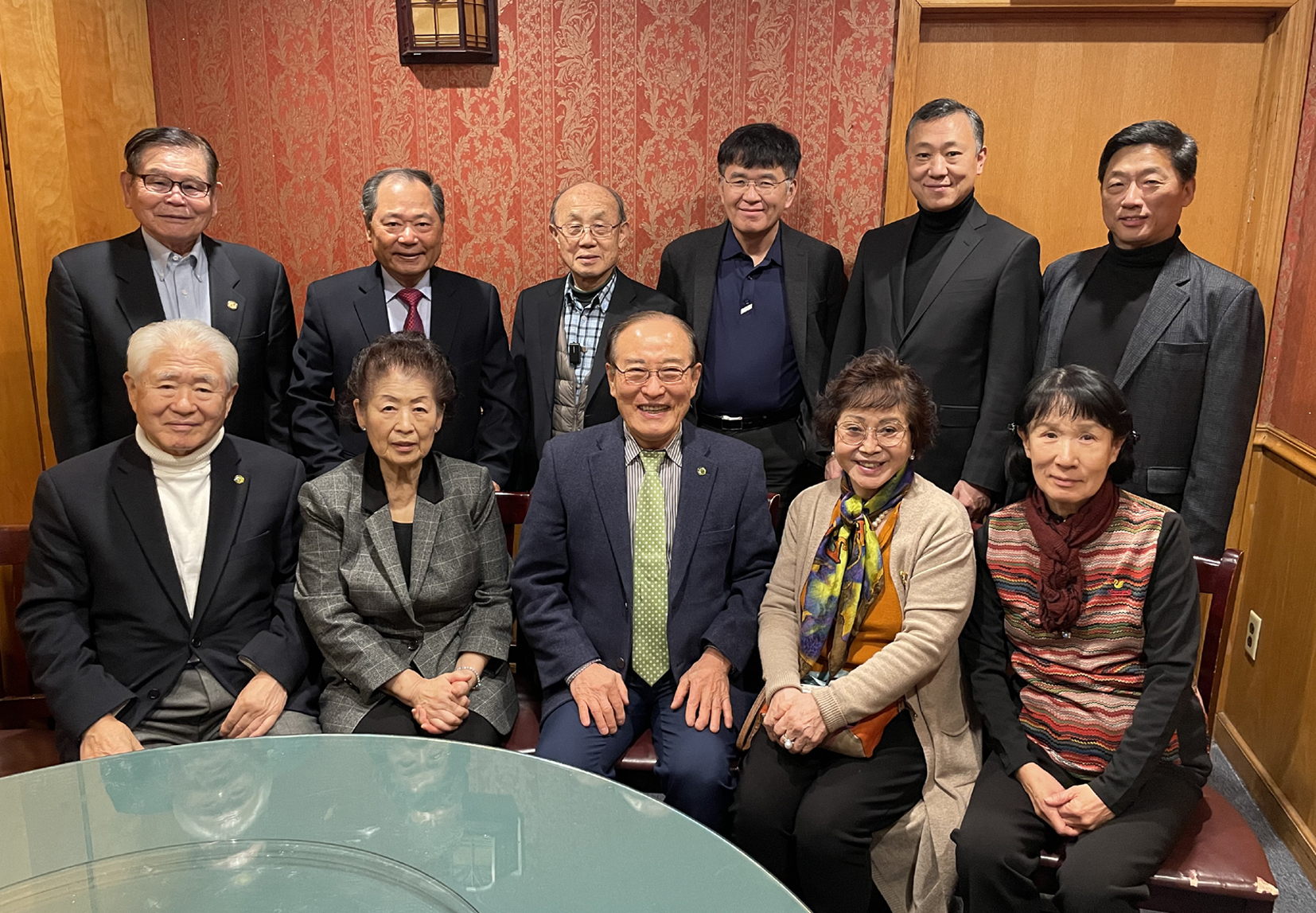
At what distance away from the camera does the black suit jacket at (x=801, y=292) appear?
2.84 metres

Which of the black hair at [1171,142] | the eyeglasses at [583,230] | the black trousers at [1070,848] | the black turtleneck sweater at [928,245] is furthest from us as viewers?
the eyeglasses at [583,230]

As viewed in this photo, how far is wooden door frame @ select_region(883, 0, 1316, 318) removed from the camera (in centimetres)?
295

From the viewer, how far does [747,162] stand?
9.14ft

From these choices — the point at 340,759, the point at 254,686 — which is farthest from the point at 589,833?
the point at 254,686

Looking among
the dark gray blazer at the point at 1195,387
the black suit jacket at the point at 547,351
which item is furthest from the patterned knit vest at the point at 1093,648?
the black suit jacket at the point at 547,351

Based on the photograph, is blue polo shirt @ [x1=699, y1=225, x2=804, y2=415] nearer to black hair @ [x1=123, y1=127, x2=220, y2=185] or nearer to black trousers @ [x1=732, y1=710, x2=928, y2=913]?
black trousers @ [x1=732, y1=710, x2=928, y2=913]

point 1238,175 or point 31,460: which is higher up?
point 1238,175

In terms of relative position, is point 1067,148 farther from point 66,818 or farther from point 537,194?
point 66,818

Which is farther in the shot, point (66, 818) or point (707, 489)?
point (707, 489)

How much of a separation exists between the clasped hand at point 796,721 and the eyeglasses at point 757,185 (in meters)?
1.39

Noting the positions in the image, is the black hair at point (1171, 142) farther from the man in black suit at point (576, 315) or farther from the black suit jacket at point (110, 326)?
the black suit jacket at point (110, 326)

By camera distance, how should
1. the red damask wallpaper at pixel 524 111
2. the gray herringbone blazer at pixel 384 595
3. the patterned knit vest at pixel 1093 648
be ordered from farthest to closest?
the red damask wallpaper at pixel 524 111 → the gray herringbone blazer at pixel 384 595 → the patterned knit vest at pixel 1093 648

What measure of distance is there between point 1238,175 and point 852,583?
2040mm

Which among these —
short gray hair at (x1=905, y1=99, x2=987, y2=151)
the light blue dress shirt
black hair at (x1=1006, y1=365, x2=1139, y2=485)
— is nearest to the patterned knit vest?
black hair at (x1=1006, y1=365, x2=1139, y2=485)
